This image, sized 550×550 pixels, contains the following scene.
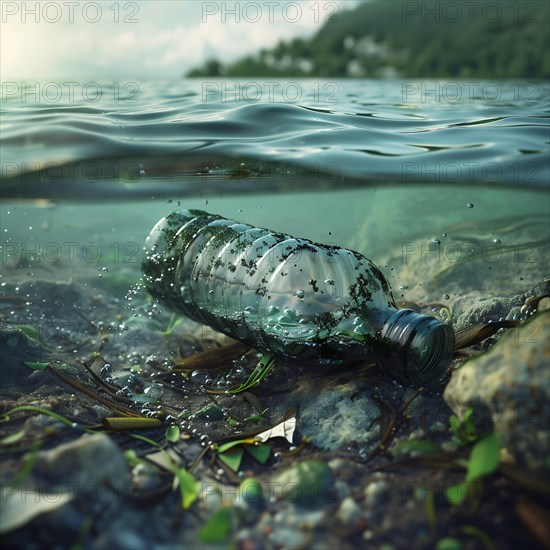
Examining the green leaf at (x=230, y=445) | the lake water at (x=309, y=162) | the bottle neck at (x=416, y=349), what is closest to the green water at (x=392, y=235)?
the lake water at (x=309, y=162)

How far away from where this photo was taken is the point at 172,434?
2.63 m

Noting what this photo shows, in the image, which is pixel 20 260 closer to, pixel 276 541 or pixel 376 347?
pixel 376 347

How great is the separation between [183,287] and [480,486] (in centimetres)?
261

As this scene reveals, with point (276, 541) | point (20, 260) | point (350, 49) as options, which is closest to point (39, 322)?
point (20, 260)

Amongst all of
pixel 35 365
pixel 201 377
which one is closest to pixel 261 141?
pixel 201 377

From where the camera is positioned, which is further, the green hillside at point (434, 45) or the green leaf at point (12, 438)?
the green hillside at point (434, 45)

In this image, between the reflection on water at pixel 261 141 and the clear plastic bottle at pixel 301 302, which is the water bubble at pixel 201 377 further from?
the reflection on water at pixel 261 141

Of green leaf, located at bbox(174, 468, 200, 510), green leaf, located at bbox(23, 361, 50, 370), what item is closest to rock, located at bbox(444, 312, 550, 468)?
green leaf, located at bbox(174, 468, 200, 510)

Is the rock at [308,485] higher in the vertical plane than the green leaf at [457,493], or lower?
lower

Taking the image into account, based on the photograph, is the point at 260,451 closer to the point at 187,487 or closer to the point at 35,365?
the point at 187,487

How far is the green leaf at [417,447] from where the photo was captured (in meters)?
2.21

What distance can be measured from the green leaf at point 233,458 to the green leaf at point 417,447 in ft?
2.07

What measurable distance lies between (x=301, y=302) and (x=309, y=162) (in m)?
2.53

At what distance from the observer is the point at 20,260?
6234 millimetres
